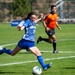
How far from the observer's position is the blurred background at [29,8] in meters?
61.2

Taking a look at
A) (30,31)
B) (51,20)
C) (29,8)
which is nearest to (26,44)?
(30,31)

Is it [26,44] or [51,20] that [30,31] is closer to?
[26,44]

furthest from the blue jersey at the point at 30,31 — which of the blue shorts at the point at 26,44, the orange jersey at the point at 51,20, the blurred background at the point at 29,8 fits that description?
the blurred background at the point at 29,8

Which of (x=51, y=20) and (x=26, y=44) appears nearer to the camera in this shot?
(x=26, y=44)

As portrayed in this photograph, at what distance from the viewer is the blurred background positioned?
201ft

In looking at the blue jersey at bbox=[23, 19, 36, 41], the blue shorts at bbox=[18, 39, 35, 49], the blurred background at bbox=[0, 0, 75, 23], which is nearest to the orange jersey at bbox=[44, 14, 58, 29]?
the blue jersey at bbox=[23, 19, 36, 41]

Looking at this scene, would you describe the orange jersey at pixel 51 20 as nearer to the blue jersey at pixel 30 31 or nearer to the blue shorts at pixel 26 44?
the blue jersey at pixel 30 31

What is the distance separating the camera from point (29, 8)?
62406 millimetres

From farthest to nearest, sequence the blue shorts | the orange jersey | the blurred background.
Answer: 1. the blurred background
2. the orange jersey
3. the blue shorts

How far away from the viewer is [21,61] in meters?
14.1

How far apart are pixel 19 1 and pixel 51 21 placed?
4470 centimetres

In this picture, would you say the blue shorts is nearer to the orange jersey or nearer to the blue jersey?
the blue jersey

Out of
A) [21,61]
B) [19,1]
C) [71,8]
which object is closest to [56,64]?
[21,61]

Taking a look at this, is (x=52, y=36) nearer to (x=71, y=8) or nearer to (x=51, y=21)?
(x=51, y=21)
